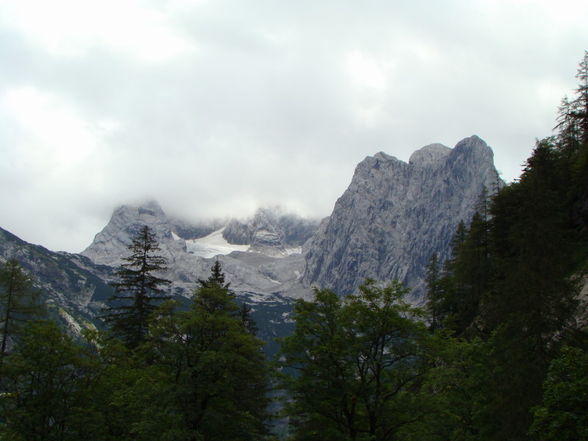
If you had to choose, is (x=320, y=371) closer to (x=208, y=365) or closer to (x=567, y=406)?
(x=208, y=365)

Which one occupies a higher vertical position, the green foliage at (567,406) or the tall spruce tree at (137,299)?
the tall spruce tree at (137,299)

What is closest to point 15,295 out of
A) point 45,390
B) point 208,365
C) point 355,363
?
point 45,390

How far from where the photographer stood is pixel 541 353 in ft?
76.9

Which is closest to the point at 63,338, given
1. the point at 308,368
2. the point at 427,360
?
the point at 308,368

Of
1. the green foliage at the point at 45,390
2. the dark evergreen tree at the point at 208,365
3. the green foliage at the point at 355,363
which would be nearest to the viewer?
the green foliage at the point at 45,390

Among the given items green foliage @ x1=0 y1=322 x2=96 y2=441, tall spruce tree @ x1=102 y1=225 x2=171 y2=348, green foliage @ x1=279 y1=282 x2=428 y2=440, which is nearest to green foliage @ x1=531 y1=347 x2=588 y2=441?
green foliage @ x1=279 y1=282 x2=428 y2=440

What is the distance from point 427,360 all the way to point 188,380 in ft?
40.2

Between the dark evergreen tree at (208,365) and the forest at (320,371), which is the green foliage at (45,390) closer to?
the forest at (320,371)

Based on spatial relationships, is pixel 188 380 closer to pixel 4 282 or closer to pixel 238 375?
pixel 238 375

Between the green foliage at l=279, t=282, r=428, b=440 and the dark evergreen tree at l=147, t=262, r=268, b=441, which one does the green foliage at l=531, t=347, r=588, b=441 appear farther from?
the dark evergreen tree at l=147, t=262, r=268, b=441

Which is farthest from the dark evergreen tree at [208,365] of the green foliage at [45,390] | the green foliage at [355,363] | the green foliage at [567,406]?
the green foliage at [567,406]

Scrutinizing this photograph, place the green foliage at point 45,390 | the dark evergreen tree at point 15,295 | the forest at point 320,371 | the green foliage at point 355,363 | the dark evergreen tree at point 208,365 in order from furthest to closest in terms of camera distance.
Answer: the dark evergreen tree at point 15,295 < the green foliage at point 355,363 < the dark evergreen tree at point 208,365 < the forest at point 320,371 < the green foliage at point 45,390

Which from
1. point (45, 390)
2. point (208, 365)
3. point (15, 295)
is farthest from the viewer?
point (15, 295)

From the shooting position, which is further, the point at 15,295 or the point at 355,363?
the point at 15,295
